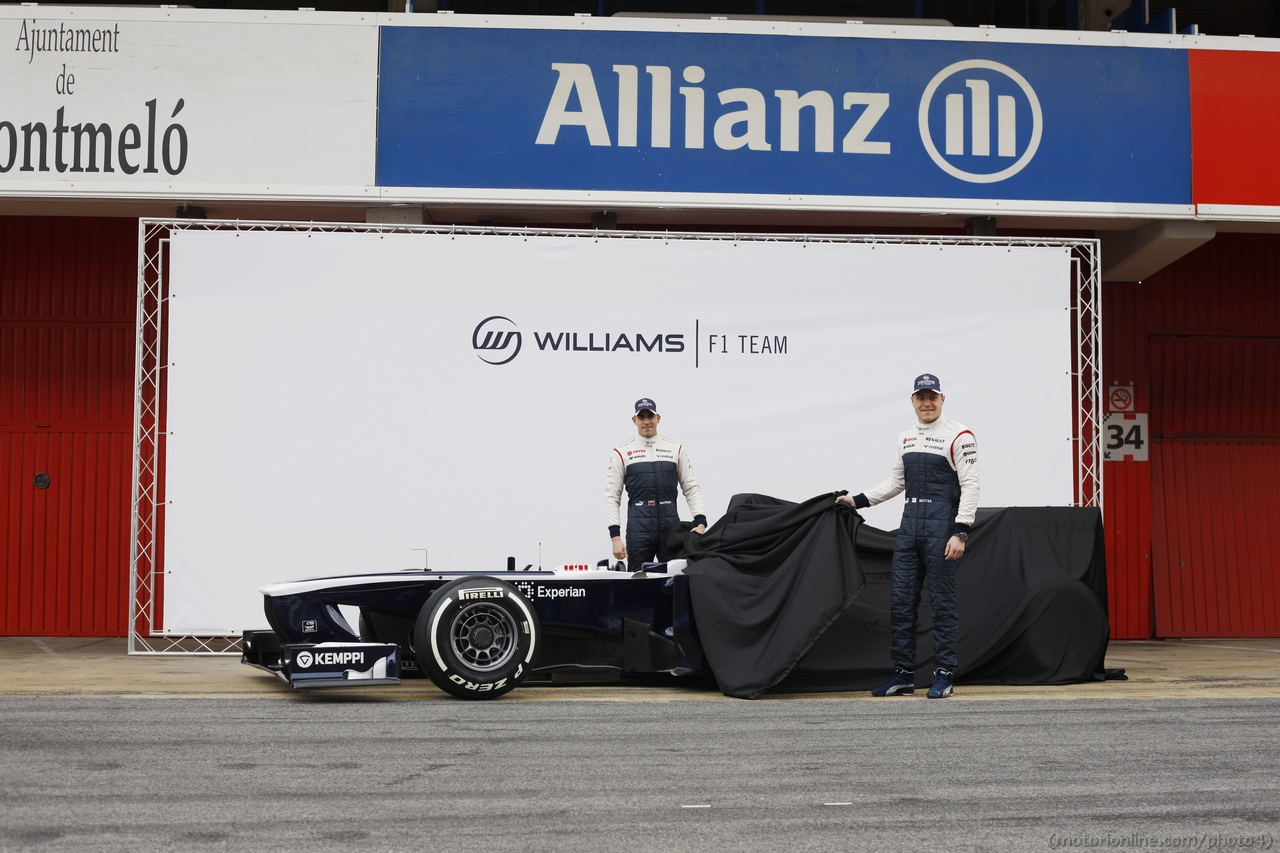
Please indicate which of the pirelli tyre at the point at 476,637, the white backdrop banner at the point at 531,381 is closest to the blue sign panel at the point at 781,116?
the white backdrop banner at the point at 531,381

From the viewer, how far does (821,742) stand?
6215 millimetres

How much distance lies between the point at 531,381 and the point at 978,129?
16.0 ft

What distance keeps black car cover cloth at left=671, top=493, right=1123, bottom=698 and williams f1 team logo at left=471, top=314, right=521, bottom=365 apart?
2654mm

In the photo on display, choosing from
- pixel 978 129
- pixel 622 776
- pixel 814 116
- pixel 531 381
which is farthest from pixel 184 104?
pixel 622 776

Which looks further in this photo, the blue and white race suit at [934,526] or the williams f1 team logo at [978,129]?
the williams f1 team logo at [978,129]

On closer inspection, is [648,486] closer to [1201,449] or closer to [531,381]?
[531,381]

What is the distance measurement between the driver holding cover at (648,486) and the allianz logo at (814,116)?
3.15 meters

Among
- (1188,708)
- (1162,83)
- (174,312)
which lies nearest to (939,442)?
(1188,708)

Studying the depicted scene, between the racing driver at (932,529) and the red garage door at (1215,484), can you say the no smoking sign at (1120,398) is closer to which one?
the red garage door at (1215,484)

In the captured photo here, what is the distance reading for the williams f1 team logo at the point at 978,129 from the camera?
11.5 metres

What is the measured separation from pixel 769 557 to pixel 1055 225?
212 inches

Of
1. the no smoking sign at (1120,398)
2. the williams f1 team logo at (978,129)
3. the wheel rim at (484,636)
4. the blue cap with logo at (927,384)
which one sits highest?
the williams f1 team logo at (978,129)

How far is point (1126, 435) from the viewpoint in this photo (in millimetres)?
13414

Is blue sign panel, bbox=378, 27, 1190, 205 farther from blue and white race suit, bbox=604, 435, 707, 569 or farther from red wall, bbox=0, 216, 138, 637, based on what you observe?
red wall, bbox=0, 216, 138, 637
